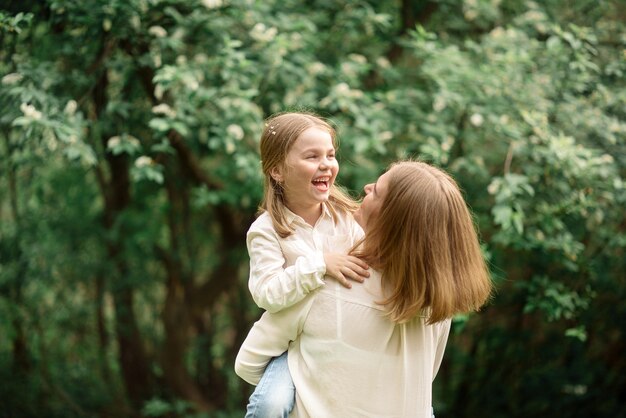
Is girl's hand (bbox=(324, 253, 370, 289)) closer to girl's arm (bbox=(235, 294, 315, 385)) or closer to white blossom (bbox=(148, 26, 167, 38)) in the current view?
girl's arm (bbox=(235, 294, 315, 385))

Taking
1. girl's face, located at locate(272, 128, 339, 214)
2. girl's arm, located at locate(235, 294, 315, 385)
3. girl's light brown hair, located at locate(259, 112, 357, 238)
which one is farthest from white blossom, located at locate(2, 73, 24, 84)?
girl's arm, located at locate(235, 294, 315, 385)

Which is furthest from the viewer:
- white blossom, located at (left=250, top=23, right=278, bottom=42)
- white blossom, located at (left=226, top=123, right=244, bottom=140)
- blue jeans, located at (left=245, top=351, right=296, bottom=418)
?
white blossom, located at (left=250, top=23, right=278, bottom=42)

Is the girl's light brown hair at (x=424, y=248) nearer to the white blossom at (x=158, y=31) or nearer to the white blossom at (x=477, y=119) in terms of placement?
the white blossom at (x=477, y=119)

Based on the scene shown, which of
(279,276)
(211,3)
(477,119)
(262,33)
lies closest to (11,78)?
(211,3)

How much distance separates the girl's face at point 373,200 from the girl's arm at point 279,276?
18 cm

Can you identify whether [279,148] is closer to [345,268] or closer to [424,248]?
[345,268]

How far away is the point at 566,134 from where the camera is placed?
3527 millimetres

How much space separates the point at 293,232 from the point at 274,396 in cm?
48

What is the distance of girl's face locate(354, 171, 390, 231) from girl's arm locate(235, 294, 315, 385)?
0.92ft

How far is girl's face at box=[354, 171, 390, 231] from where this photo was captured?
196 cm

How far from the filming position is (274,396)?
1986 mm

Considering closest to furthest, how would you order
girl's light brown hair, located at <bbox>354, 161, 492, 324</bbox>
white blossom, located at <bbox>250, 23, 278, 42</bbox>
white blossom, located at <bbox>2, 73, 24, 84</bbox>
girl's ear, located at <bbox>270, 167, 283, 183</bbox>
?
girl's light brown hair, located at <bbox>354, 161, 492, 324</bbox> < girl's ear, located at <bbox>270, 167, 283, 183</bbox> < white blossom, located at <bbox>2, 73, 24, 84</bbox> < white blossom, located at <bbox>250, 23, 278, 42</bbox>

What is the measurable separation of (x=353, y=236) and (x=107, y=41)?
184cm

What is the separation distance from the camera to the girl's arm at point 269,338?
1.96 metres
